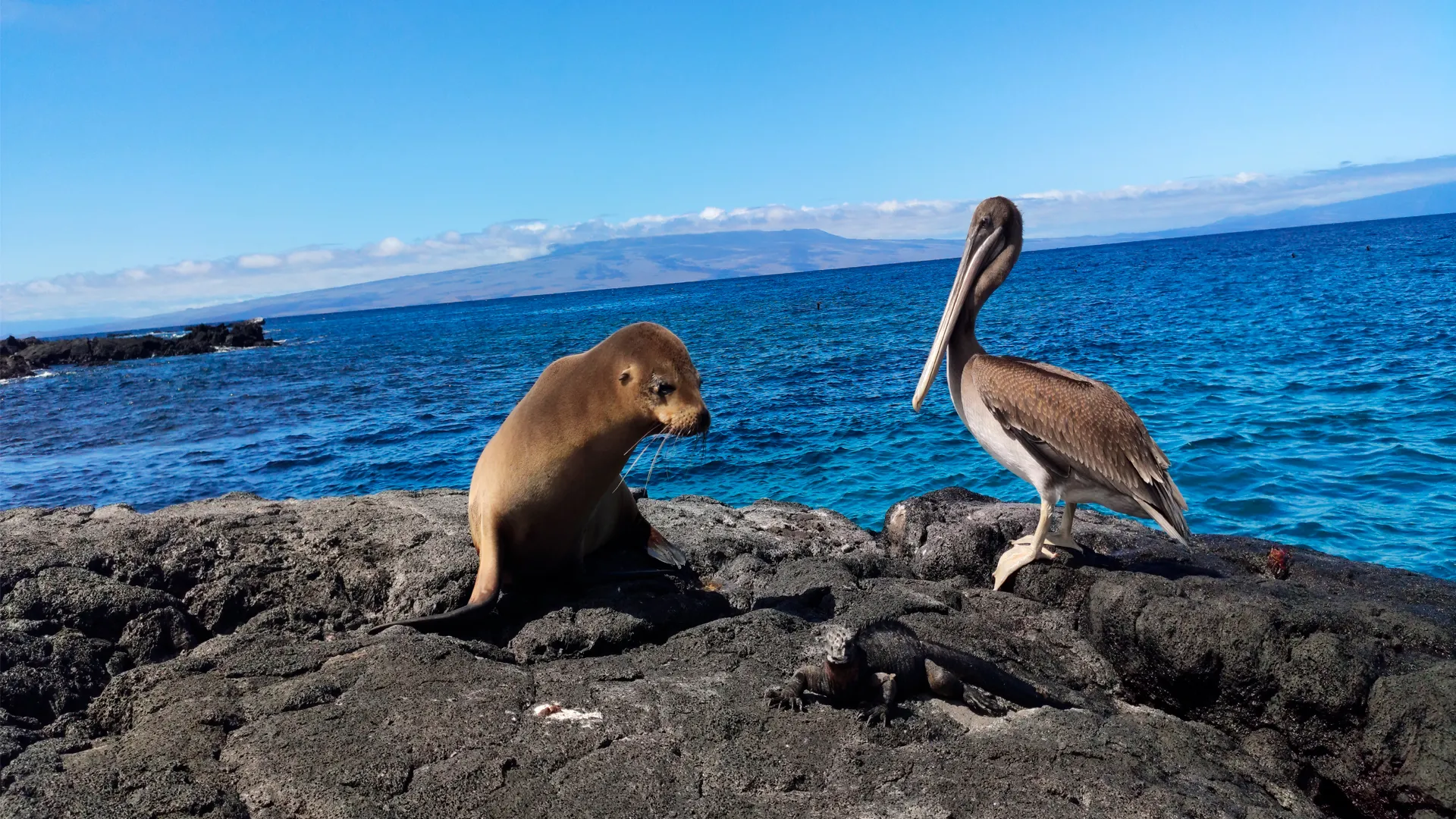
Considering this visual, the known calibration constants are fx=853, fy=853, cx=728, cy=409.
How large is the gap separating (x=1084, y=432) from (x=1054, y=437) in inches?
7.5

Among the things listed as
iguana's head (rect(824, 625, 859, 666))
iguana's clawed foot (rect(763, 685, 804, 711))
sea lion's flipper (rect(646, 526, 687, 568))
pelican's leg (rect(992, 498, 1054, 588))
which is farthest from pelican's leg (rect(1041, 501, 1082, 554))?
iguana's clawed foot (rect(763, 685, 804, 711))

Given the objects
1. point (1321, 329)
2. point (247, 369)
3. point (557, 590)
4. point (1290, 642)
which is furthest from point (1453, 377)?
point (247, 369)

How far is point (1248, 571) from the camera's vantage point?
225 inches

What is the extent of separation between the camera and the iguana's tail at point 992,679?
14.2 ft

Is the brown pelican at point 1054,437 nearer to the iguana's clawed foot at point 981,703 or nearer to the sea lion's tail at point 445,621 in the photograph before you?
the iguana's clawed foot at point 981,703

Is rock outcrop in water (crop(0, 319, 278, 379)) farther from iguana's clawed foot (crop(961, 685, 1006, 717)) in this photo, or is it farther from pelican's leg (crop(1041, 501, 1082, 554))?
iguana's clawed foot (crop(961, 685, 1006, 717))

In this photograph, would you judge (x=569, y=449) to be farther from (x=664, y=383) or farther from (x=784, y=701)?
(x=784, y=701)

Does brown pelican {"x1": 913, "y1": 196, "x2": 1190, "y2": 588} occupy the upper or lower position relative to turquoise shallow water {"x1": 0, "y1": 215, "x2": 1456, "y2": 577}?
upper

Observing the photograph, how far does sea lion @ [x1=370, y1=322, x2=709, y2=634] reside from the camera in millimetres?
4879

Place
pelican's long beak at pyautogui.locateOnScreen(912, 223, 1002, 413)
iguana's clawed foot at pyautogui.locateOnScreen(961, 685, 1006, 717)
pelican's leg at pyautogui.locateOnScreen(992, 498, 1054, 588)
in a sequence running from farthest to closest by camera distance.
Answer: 1. pelican's long beak at pyautogui.locateOnScreen(912, 223, 1002, 413)
2. pelican's leg at pyautogui.locateOnScreen(992, 498, 1054, 588)
3. iguana's clawed foot at pyautogui.locateOnScreen(961, 685, 1006, 717)

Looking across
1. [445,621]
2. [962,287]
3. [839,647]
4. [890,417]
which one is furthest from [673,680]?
[890,417]

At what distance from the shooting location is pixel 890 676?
4.16m

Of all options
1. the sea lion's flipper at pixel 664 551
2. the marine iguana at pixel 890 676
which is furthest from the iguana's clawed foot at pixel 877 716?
the sea lion's flipper at pixel 664 551

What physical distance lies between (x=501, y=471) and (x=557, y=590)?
0.85 metres
